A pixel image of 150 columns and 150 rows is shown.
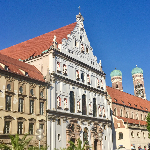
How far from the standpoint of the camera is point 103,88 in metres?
51.4

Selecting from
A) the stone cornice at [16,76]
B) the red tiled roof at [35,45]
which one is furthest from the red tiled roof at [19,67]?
the red tiled roof at [35,45]

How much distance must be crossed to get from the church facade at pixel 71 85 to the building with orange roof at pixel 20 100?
1828 millimetres

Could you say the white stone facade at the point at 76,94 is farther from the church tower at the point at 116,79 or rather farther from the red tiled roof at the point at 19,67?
the church tower at the point at 116,79

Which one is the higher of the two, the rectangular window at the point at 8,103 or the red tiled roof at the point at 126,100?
the red tiled roof at the point at 126,100

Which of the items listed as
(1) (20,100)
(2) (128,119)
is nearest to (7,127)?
(1) (20,100)

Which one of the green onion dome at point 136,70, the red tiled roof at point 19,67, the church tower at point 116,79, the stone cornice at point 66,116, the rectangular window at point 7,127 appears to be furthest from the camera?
the green onion dome at point 136,70

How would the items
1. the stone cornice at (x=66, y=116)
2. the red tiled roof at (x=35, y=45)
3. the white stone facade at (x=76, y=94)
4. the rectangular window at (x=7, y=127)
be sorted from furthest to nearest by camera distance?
the red tiled roof at (x=35, y=45) → the white stone facade at (x=76, y=94) → the stone cornice at (x=66, y=116) → the rectangular window at (x=7, y=127)

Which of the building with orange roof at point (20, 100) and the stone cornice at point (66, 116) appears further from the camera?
the stone cornice at point (66, 116)

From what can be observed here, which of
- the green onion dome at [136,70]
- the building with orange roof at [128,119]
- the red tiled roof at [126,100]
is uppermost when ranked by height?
the green onion dome at [136,70]

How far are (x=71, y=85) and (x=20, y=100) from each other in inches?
466

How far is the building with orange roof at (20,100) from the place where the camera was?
2933 centimetres

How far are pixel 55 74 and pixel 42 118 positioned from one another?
291 inches

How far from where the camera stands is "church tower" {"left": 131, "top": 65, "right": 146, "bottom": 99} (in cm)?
9811

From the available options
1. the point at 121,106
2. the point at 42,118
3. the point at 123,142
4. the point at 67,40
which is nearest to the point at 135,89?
the point at 121,106
